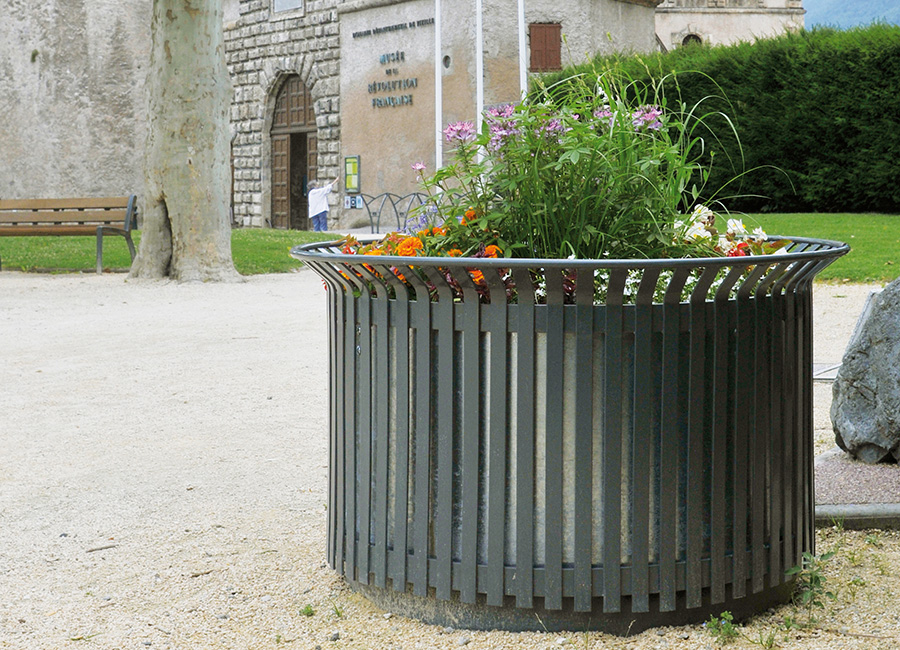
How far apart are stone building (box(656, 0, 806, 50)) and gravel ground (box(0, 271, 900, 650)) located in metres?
33.6

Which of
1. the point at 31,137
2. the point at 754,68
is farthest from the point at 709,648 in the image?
the point at 31,137

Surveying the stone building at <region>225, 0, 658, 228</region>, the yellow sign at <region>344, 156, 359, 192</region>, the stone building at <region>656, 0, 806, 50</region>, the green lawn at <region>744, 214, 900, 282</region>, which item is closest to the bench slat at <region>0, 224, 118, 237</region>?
the green lawn at <region>744, 214, 900, 282</region>

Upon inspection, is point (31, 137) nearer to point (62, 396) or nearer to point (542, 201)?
point (62, 396)

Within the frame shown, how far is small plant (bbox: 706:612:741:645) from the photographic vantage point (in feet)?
7.90

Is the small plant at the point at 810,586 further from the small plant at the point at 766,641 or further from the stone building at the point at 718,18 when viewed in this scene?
the stone building at the point at 718,18

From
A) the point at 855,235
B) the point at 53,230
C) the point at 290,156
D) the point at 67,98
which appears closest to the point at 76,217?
the point at 53,230

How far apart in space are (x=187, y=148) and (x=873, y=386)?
830 cm

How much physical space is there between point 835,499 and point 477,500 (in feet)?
5.31

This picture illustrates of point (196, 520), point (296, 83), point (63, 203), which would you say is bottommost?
point (196, 520)

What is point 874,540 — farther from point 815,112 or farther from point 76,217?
point 815,112

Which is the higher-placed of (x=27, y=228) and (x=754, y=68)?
(x=754, y=68)

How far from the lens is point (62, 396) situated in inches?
221

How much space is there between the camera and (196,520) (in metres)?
3.53

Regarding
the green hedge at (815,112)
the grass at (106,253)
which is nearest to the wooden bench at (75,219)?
the grass at (106,253)
